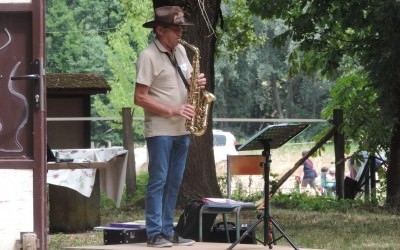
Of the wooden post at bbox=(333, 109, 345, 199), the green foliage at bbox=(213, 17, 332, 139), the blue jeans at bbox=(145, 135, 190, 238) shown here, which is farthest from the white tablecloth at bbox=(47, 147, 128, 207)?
the green foliage at bbox=(213, 17, 332, 139)

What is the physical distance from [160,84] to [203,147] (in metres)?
5.86

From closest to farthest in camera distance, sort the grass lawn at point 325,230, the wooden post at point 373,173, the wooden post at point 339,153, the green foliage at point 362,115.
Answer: the grass lawn at point 325,230 < the green foliage at point 362,115 < the wooden post at point 339,153 < the wooden post at point 373,173

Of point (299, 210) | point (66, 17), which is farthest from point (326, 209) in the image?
point (66, 17)

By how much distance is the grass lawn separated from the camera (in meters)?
9.92

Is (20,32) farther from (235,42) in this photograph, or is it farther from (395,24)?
(235,42)

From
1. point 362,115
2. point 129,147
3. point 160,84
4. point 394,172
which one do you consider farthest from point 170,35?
point 362,115

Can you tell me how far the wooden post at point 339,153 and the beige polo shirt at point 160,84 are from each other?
27.6 ft

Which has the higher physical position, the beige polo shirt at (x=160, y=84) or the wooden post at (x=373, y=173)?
the beige polo shirt at (x=160, y=84)

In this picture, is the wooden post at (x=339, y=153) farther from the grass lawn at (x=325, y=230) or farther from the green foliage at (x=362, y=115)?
the grass lawn at (x=325, y=230)

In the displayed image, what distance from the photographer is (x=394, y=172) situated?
14.7 meters

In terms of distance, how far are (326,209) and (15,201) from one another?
7878mm

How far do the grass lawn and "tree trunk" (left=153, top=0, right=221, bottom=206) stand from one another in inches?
26.7

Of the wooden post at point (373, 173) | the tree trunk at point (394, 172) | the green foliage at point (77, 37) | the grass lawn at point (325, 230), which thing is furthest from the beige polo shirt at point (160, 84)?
the green foliage at point (77, 37)

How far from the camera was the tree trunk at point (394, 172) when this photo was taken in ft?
47.5
